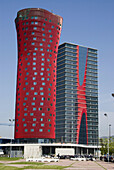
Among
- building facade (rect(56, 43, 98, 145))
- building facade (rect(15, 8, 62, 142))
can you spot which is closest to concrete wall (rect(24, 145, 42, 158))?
building facade (rect(15, 8, 62, 142))

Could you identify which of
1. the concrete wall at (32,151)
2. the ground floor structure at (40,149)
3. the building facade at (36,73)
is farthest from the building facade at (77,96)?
the concrete wall at (32,151)

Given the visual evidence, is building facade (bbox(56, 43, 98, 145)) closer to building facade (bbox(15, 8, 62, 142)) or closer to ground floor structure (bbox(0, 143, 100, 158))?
ground floor structure (bbox(0, 143, 100, 158))

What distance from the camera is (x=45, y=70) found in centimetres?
13762

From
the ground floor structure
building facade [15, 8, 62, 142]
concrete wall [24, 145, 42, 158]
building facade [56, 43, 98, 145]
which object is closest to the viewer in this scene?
the ground floor structure

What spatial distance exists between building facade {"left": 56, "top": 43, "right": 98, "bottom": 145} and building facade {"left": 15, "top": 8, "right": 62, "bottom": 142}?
3273 cm

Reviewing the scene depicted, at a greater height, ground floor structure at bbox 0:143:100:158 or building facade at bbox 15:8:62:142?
building facade at bbox 15:8:62:142

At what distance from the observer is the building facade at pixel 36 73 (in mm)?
131500

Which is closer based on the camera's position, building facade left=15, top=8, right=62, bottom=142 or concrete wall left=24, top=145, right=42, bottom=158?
concrete wall left=24, top=145, right=42, bottom=158

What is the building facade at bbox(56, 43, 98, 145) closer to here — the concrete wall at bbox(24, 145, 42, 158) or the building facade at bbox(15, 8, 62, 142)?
the building facade at bbox(15, 8, 62, 142)

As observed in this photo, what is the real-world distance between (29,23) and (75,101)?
190 feet

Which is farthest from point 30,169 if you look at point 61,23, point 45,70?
point 61,23

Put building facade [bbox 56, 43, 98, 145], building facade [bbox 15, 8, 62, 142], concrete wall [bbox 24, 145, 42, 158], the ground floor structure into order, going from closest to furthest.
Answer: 1. the ground floor structure
2. concrete wall [bbox 24, 145, 42, 158]
3. building facade [bbox 15, 8, 62, 142]
4. building facade [bbox 56, 43, 98, 145]

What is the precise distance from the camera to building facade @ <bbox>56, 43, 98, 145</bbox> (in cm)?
16800

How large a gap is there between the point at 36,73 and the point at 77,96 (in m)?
45.7
